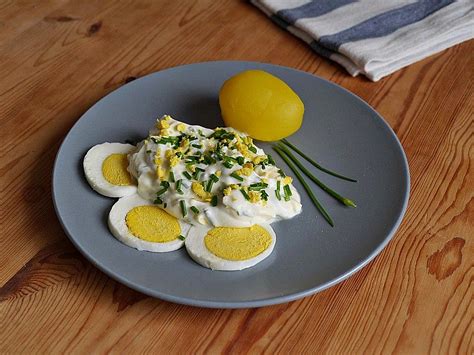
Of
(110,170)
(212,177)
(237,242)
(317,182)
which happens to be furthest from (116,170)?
(317,182)

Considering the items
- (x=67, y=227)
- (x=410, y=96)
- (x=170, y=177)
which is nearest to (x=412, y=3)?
(x=410, y=96)

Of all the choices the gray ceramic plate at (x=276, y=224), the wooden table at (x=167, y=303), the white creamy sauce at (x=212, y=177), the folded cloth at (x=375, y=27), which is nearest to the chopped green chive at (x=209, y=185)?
the white creamy sauce at (x=212, y=177)

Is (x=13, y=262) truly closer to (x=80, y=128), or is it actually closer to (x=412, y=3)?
(x=80, y=128)

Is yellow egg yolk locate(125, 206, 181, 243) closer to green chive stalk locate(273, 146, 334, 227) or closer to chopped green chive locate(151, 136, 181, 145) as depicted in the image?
chopped green chive locate(151, 136, 181, 145)

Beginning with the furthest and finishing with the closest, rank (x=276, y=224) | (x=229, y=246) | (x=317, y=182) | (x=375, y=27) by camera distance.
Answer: (x=375, y=27) < (x=317, y=182) < (x=276, y=224) < (x=229, y=246)

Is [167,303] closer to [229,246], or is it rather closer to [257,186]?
[229,246]

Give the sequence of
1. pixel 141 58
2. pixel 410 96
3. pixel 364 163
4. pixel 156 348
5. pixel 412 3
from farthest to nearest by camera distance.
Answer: pixel 412 3 → pixel 141 58 → pixel 410 96 → pixel 364 163 → pixel 156 348
